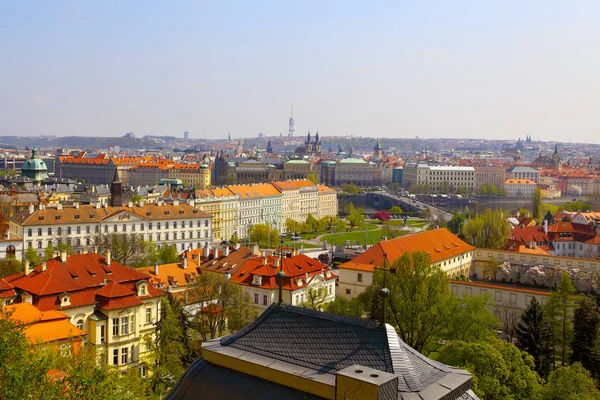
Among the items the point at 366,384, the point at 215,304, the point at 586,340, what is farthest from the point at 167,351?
the point at 366,384

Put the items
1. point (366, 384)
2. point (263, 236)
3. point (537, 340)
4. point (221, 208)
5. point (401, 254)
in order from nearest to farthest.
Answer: point (366, 384)
point (537, 340)
point (401, 254)
point (263, 236)
point (221, 208)

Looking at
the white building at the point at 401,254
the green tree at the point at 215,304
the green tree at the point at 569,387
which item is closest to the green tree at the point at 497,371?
the green tree at the point at 569,387

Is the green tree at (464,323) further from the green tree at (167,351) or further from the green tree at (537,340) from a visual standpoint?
the green tree at (167,351)

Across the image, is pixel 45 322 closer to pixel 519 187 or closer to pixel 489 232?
pixel 489 232

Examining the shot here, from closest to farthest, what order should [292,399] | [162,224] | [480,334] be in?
[292,399], [480,334], [162,224]

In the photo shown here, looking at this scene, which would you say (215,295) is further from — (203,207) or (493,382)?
(203,207)

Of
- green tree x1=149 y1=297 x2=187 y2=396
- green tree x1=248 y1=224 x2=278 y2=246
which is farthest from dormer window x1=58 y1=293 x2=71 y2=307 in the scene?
green tree x1=248 y1=224 x2=278 y2=246

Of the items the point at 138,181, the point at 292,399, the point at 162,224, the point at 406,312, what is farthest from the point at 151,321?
the point at 138,181
